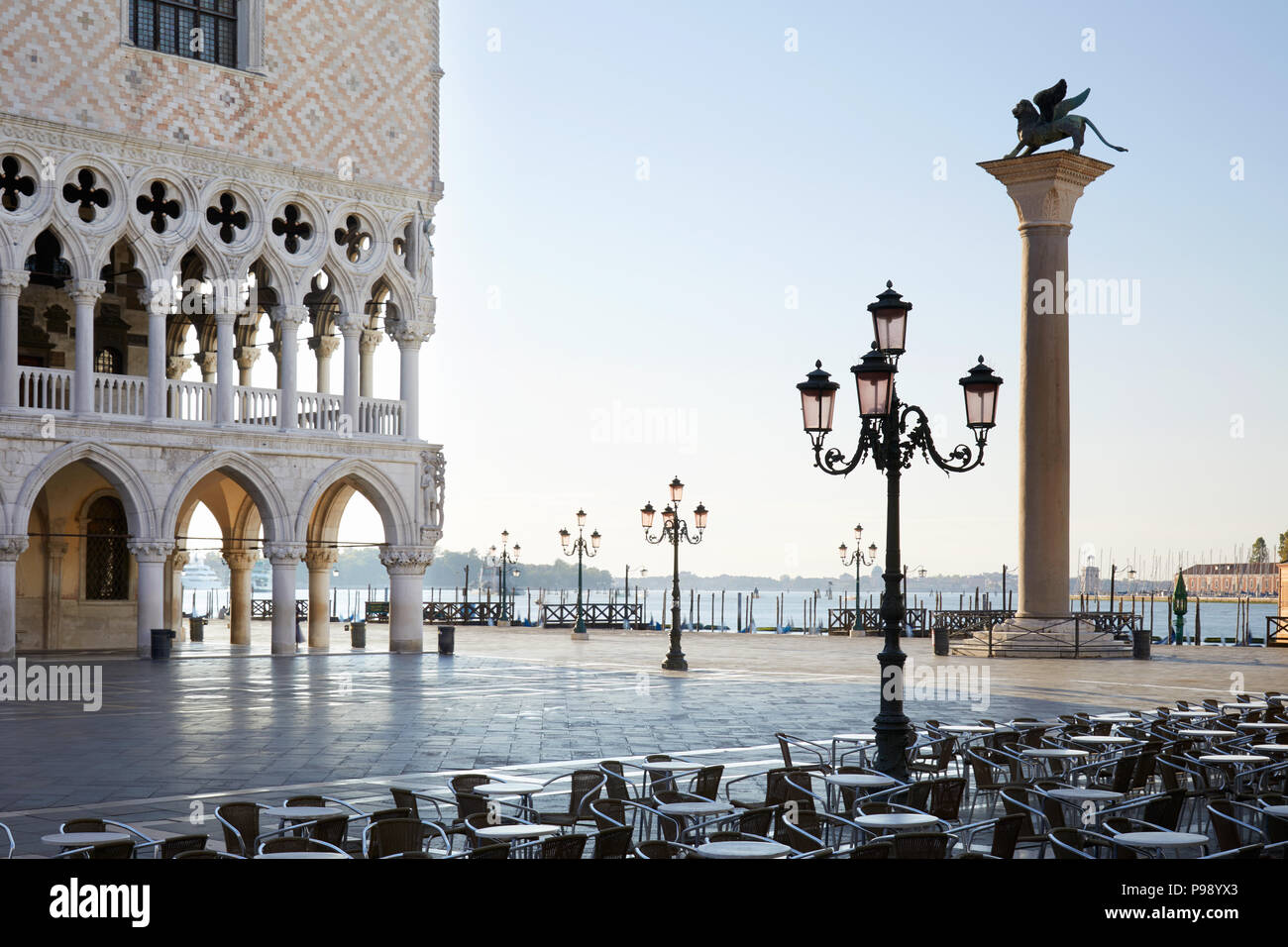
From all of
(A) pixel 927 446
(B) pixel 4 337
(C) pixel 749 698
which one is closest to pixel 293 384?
(B) pixel 4 337

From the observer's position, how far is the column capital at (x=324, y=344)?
32.2 meters

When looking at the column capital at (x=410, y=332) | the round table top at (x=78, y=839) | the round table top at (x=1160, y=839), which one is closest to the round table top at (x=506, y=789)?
the round table top at (x=78, y=839)

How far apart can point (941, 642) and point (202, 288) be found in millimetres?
17409

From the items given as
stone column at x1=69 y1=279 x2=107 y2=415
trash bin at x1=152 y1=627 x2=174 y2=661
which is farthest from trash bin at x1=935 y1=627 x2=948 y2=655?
stone column at x1=69 y1=279 x2=107 y2=415

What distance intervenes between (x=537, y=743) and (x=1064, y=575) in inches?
611

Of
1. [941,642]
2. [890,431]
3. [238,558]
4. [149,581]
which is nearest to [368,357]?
[238,558]

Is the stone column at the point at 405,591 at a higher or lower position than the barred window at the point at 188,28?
lower

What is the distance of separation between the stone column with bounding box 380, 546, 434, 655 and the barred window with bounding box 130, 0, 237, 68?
10.3 meters

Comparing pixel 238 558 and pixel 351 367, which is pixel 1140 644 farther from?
pixel 238 558

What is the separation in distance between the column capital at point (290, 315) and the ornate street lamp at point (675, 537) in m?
8.10

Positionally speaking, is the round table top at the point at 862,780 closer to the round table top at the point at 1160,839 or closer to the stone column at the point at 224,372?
the round table top at the point at 1160,839

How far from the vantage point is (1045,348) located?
2684 cm

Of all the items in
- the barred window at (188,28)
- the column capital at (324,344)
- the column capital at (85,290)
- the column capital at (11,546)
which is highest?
the barred window at (188,28)
